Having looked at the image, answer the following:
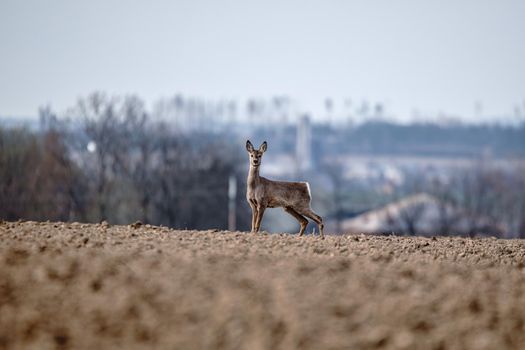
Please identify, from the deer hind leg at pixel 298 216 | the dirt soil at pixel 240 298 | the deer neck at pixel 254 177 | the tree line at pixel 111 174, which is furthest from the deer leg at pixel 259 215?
the tree line at pixel 111 174

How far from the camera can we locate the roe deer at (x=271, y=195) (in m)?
23.4

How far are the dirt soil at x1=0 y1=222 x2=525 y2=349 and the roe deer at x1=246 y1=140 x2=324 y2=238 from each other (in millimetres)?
4704

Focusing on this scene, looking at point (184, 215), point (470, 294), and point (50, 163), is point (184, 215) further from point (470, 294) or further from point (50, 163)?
point (470, 294)

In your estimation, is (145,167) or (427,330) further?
(145,167)

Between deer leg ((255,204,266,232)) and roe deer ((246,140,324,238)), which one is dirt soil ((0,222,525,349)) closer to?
deer leg ((255,204,266,232))

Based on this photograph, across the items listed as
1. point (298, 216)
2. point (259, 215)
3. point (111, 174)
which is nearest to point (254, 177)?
point (259, 215)

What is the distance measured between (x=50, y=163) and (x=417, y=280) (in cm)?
7299

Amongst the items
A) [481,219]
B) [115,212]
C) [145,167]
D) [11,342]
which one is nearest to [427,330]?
[11,342]

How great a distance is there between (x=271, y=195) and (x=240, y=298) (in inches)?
345

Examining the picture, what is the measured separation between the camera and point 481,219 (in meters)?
116

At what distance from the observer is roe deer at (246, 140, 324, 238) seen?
76.6ft

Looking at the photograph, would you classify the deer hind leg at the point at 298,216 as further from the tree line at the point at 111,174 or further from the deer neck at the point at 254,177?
the tree line at the point at 111,174

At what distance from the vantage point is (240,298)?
14.8m

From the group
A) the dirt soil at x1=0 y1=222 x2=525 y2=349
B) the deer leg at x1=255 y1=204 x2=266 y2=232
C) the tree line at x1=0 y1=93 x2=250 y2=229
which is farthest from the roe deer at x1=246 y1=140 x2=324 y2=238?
the tree line at x1=0 y1=93 x2=250 y2=229
